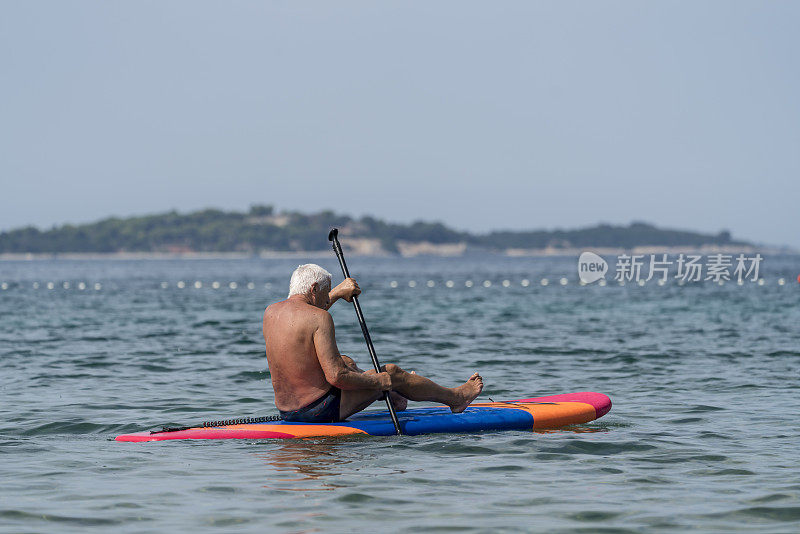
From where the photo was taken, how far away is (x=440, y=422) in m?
9.79

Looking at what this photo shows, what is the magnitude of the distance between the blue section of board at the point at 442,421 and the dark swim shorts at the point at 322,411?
108mm

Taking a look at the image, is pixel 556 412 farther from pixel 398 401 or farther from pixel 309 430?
pixel 309 430

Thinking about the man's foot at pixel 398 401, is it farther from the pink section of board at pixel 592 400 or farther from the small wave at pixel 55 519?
the small wave at pixel 55 519

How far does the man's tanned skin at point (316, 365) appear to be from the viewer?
879 centimetres

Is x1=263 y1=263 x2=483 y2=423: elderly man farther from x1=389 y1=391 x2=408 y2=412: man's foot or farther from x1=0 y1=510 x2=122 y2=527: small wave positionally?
x1=0 y1=510 x2=122 y2=527: small wave

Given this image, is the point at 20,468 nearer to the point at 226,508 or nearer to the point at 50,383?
the point at 226,508

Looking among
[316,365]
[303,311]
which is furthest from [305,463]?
[303,311]

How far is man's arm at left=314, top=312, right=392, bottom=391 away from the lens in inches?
344

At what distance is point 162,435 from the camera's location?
30.7 feet

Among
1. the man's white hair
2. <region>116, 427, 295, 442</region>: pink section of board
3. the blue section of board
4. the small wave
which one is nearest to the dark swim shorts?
the blue section of board

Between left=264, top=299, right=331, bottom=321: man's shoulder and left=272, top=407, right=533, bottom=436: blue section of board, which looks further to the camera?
left=272, top=407, right=533, bottom=436: blue section of board

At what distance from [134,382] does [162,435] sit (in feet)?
17.4

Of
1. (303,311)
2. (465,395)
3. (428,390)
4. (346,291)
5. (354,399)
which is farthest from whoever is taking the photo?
(465,395)

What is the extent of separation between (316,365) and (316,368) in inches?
1.5
